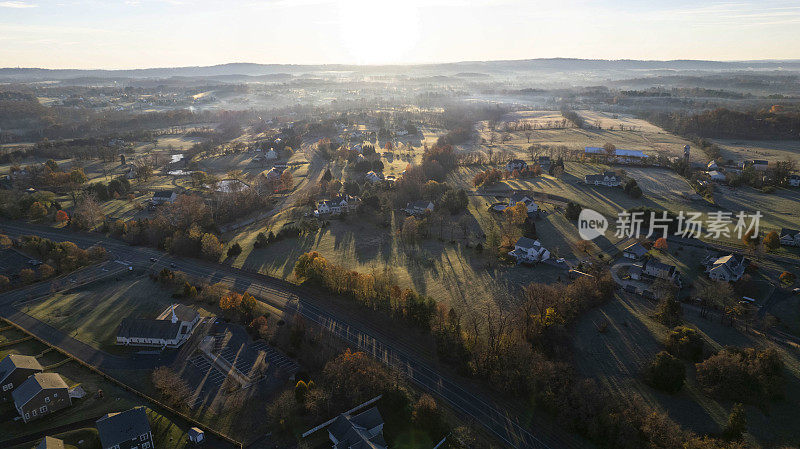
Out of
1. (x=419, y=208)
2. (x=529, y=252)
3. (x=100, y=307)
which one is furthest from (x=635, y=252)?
(x=100, y=307)

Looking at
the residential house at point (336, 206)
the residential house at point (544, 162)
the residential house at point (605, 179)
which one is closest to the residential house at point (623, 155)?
the residential house at point (544, 162)

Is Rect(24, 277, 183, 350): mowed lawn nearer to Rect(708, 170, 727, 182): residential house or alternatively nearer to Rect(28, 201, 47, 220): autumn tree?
Rect(28, 201, 47, 220): autumn tree

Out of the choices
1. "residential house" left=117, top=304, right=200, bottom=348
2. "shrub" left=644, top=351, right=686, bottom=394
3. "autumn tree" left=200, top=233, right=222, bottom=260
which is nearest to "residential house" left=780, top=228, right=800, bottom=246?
"shrub" left=644, top=351, right=686, bottom=394

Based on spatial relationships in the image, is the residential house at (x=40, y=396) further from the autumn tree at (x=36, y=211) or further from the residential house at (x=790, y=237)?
the residential house at (x=790, y=237)

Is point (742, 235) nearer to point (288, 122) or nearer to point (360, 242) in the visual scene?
point (360, 242)

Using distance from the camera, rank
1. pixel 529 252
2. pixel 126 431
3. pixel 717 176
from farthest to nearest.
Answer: pixel 717 176 < pixel 529 252 < pixel 126 431

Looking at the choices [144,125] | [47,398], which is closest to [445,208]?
[47,398]

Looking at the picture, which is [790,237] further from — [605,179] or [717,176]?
[717,176]
